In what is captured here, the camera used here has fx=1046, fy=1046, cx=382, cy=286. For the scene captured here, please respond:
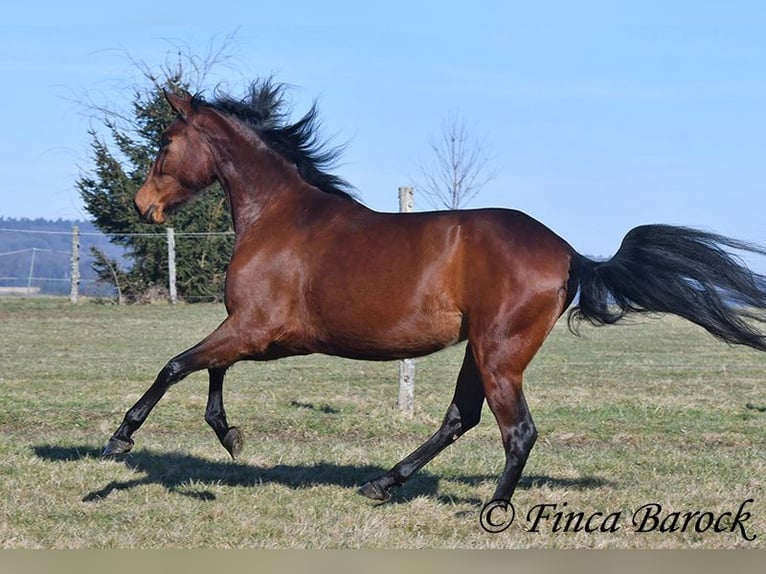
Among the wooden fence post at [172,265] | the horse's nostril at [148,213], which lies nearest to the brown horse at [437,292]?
the horse's nostril at [148,213]

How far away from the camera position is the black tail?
674 centimetres

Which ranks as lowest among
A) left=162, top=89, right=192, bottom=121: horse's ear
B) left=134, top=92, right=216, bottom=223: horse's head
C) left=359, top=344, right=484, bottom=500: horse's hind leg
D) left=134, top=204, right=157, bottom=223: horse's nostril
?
left=359, top=344, right=484, bottom=500: horse's hind leg

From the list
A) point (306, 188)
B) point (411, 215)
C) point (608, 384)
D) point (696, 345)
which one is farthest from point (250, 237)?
point (696, 345)

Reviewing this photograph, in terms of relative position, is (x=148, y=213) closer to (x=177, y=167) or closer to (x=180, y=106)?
(x=177, y=167)

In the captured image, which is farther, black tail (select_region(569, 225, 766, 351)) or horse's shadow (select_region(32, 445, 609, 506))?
horse's shadow (select_region(32, 445, 609, 506))

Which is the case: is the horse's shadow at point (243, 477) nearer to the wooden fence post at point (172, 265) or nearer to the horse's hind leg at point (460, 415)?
the horse's hind leg at point (460, 415)

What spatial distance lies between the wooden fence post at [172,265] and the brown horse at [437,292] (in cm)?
2386

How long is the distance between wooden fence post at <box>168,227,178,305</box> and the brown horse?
2386 cm

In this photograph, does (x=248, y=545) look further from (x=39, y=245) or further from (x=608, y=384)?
(x=39, y=245)

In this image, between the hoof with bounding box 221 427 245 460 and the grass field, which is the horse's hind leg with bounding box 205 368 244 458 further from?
the grass field

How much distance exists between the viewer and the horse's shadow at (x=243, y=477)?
23.3 feet

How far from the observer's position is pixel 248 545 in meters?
5.70

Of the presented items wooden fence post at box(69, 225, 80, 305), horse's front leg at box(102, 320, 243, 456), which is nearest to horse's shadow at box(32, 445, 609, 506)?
horse's front leg at box(102, 320, 243, 456)

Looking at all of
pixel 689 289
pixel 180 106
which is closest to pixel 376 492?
pixel 689 289
